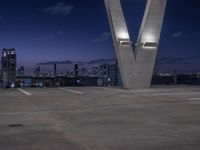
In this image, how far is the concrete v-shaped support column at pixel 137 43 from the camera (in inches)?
782

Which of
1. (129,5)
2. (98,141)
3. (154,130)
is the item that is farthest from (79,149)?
(129,5)

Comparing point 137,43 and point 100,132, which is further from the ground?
point 137,43

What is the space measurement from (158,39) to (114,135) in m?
16.3

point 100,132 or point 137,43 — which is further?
point 137,43

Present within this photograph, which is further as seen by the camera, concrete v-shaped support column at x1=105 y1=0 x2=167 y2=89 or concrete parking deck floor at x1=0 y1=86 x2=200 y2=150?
concrete v-shaped support column at x1=105 y1=0 x2=167 y2=89

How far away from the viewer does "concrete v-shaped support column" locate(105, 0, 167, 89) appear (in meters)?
19.9

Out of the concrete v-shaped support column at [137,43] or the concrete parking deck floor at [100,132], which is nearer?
the concrete parking deck floor at [100,132]

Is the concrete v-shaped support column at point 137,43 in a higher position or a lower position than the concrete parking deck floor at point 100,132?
higher

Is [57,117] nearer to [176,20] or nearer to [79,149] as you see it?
[79,149]

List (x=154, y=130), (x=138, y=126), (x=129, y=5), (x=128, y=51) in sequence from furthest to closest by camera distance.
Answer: (x=129, y=5)
(x=128, y=51)
(x=138, y=126)
(x=154, y=130)

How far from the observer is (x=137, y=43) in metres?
20.7

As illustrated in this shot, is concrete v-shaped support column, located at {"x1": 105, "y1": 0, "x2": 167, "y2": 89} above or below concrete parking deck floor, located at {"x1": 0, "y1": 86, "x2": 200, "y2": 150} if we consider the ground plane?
above

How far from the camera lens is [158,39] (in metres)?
20.7

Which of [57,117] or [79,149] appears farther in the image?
[57,117]
